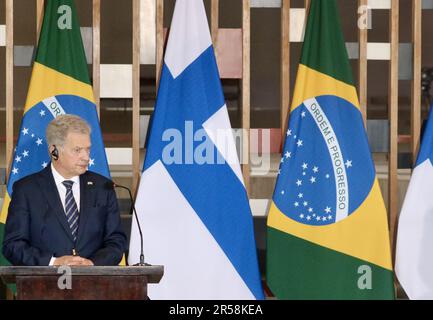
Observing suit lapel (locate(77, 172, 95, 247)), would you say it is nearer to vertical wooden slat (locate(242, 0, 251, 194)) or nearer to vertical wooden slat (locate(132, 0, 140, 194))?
vertical wooden slat (locate(132, 0, 140, 194))

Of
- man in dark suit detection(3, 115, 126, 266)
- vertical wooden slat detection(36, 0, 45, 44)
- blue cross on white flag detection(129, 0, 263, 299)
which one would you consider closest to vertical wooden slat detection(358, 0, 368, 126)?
blue cross on white flag detection(129, 0, 263, 299)

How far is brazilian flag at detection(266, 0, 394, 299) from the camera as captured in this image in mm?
4520

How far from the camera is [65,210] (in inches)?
123

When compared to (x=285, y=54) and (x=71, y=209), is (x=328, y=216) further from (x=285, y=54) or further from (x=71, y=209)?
(x=71, y=209)

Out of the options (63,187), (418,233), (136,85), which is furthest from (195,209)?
(63,187)

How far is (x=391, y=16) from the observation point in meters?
4.86

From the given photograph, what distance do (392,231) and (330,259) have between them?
449mm

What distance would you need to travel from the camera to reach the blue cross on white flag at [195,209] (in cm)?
448

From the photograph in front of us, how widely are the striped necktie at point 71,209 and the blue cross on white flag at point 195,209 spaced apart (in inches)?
53.3

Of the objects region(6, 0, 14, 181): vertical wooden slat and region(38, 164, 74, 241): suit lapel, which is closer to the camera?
region(38, 164, 74, 241): suit lapel

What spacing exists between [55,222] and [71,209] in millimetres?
73

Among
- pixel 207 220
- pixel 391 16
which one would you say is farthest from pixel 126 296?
pixel 391 16

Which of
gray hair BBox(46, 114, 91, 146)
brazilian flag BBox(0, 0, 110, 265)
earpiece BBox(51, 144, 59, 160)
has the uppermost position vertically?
brazilian flag BBox(0, 0, 110, 265)
